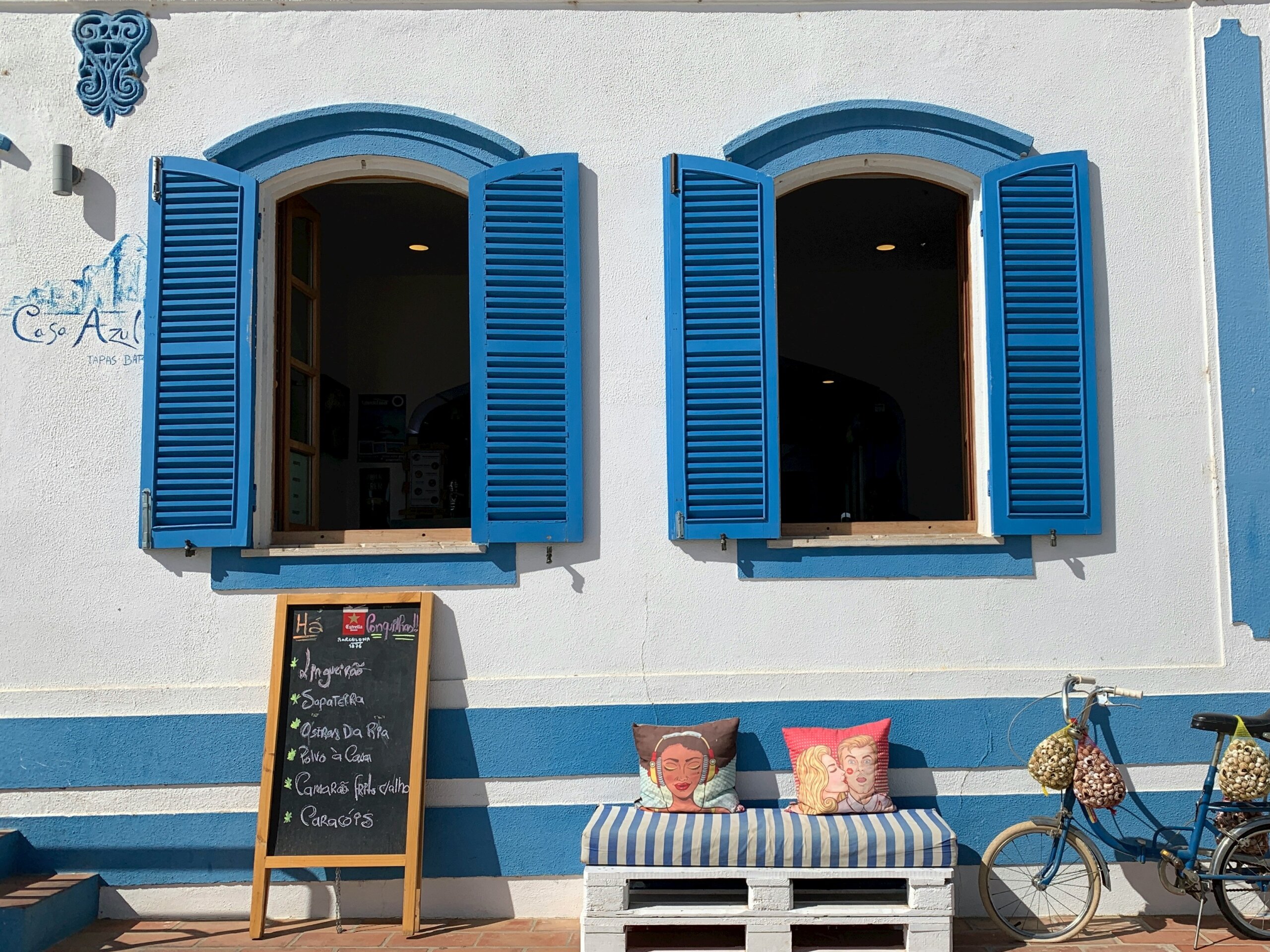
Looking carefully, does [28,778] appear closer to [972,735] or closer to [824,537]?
[824,537]

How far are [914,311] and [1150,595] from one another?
4.92 metres

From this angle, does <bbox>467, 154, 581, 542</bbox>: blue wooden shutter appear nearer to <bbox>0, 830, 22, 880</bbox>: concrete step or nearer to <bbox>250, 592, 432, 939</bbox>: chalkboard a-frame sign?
<bbox>250, 592, 432, 939</bbox>: chalkboard a-frame sign

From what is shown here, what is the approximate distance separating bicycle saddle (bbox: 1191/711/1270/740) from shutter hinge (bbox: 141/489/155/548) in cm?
456

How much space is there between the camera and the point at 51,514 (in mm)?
5191

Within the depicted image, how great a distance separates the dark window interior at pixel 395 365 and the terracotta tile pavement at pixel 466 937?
10.0ft

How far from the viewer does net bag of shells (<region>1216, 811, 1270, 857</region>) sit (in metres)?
4.69

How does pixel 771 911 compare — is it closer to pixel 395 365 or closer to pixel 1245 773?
pixel 1245 773

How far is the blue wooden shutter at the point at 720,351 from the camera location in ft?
16.9

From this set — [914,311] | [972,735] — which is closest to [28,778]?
[972,735]

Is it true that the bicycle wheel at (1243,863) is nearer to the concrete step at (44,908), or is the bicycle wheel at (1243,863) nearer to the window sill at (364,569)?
the window sill at (364,569)

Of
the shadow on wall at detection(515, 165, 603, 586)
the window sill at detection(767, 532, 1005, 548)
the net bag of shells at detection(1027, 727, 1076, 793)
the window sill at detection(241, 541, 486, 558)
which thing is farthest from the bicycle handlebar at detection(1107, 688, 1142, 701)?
the window sill at detection(241, 541, 486, 558)

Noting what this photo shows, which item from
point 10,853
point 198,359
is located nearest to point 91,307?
point 198,359

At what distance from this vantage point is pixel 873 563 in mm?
5156

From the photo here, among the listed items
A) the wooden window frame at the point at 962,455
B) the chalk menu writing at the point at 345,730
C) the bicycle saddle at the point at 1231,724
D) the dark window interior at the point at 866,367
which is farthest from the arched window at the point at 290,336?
the dark window interior at the point at 866,367
